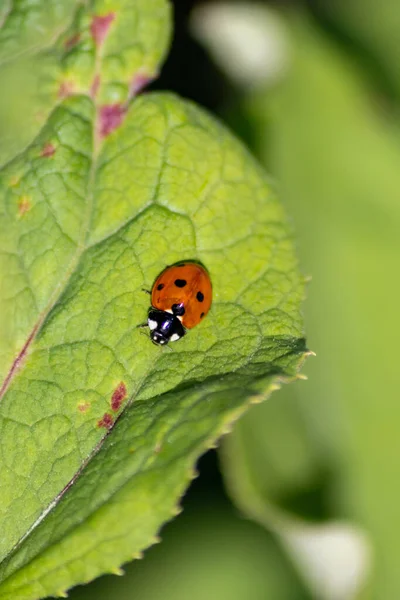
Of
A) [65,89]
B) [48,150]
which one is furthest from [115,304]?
[65,89]

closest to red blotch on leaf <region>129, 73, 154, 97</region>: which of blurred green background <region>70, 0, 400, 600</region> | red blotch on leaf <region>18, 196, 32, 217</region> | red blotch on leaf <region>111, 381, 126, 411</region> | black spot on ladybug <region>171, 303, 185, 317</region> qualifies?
red blotch on leaf <region>18, 196, 32, 217</region>

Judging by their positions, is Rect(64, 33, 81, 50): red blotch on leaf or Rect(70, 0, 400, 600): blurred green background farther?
Rect(70, 0, 400, 600): blurred green background

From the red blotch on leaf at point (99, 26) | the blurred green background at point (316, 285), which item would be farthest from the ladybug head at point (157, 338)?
the blurred green background at point (316, 285)

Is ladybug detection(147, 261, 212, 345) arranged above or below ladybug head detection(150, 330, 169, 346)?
above

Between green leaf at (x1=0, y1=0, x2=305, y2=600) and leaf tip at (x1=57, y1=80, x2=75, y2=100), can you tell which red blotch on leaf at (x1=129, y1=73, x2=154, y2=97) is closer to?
green leaf at (x1=0, y1=0, x2=305, y2=600)

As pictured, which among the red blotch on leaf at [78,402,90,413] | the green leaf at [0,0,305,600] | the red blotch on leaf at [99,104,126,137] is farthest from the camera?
the red blotch on leaf at [99,104,126,137]

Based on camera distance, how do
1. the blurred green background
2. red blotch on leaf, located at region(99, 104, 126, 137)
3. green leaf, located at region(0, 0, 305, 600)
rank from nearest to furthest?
green leaf, located at region(0, 0, 305, 600)
red blotch on leaf, located at region(99, 104, 126, 137)
the blurred green background

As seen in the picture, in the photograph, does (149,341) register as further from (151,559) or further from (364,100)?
(364,100)

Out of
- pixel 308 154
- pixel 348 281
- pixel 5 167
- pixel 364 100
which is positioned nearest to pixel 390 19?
pixel 364 100
